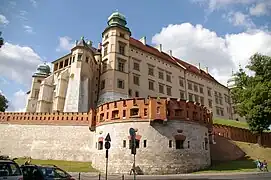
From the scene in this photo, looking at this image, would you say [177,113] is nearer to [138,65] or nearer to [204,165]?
[204,165]

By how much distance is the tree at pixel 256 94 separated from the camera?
41.2m

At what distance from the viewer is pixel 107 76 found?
49.6 m

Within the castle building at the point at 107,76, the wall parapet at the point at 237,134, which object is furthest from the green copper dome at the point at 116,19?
the wall parapet at the point at 237,134

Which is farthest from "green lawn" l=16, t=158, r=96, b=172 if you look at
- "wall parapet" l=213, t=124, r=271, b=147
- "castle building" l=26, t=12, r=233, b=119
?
"wall parapet" l=213, t=124, r=271, b=147

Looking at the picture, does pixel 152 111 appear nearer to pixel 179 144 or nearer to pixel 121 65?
pixel 179 144

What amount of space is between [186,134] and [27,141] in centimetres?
2603

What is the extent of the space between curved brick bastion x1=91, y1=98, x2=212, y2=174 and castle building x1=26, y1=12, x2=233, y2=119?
17.7 m

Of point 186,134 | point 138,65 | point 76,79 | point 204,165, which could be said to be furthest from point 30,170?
point 138,65

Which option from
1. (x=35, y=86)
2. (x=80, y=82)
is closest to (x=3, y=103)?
(x=35, y=86)

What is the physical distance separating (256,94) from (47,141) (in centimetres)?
3453

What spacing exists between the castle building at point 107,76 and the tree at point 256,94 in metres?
18.5

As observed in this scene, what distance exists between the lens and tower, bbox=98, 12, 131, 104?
48.7 metres

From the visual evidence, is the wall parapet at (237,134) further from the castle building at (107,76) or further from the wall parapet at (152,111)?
the castle building at (107,76)

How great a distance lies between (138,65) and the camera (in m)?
55.5
